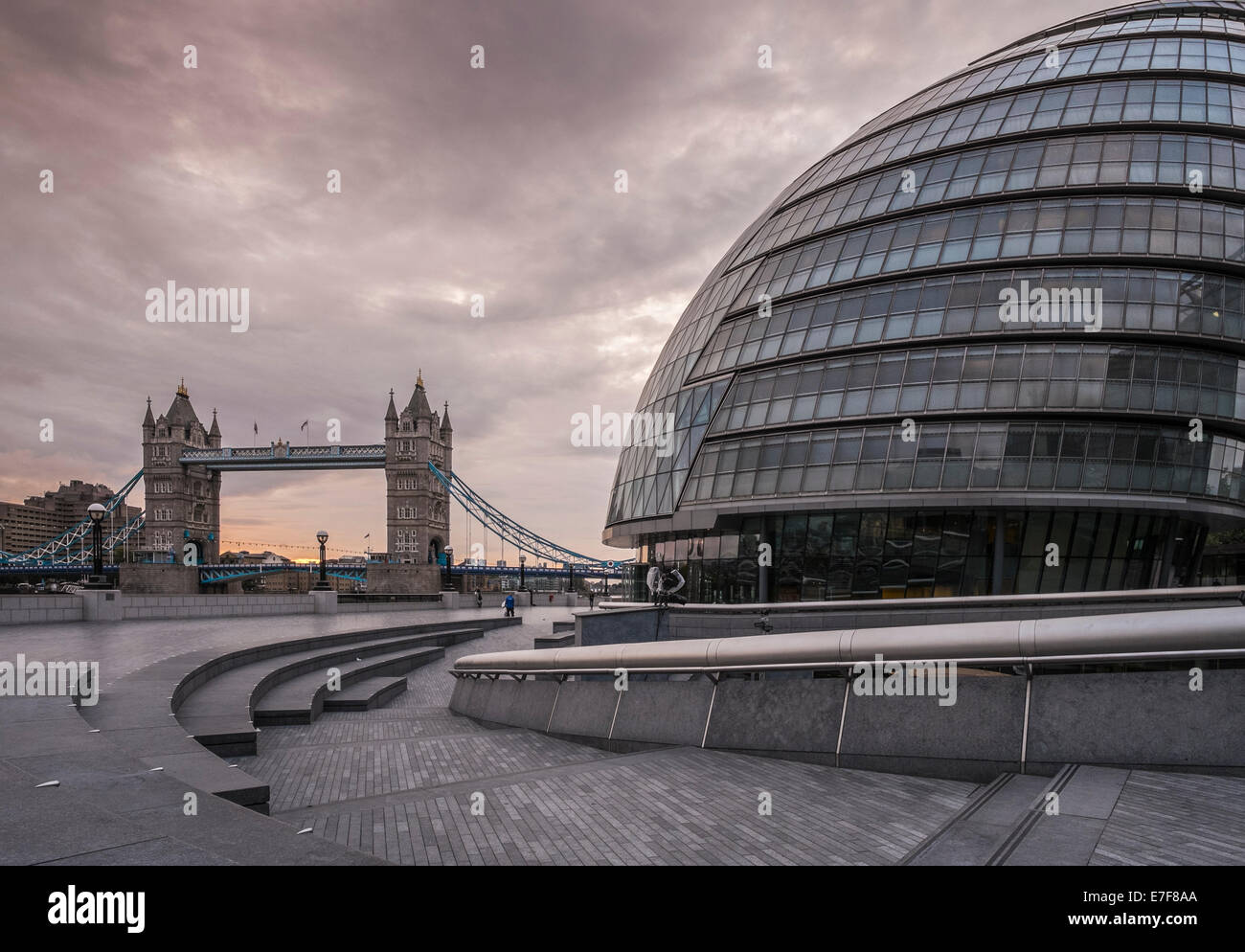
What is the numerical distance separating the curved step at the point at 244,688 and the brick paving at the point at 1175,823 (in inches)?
426

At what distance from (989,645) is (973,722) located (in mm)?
942

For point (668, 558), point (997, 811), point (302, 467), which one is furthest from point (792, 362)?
point (302, 467)

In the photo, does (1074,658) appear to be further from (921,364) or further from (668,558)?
(668,558)

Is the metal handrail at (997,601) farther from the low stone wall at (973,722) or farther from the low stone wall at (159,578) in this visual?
the low stone wall at (159,578)

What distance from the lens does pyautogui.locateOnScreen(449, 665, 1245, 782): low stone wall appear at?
309 inches

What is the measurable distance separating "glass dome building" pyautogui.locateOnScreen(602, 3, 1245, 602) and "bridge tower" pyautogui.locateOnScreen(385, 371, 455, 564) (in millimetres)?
124294

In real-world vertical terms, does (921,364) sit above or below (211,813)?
above

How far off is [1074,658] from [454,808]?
6899 millimetres

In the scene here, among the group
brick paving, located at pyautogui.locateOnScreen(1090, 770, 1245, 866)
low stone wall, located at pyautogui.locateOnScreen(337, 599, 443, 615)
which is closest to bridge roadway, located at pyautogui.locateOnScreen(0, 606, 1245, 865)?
brick paving, located at pyautogui.locateOnScreen(1090, 770, 1245, 866)

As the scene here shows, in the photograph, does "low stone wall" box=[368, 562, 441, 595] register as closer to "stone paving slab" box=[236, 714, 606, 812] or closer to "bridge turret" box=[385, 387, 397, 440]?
"bridge turret" box=[385, 387, 397, 440]

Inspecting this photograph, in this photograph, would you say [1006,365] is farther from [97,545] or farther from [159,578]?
[159,578]

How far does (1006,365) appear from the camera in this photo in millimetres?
24984

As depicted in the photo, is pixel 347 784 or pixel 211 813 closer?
pixel 211 813

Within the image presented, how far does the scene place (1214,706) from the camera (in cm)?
780
